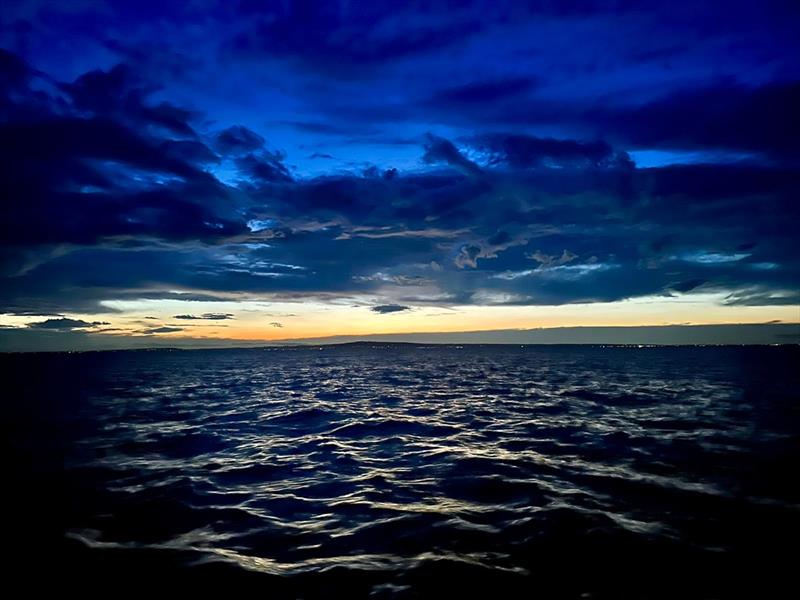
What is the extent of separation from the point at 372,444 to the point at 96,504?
1044 cm

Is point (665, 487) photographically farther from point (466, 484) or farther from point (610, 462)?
point (466, 484)

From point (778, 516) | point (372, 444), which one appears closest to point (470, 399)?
point (372, 444)

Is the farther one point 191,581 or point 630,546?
point 630,546

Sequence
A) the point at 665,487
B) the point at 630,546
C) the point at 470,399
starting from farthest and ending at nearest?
the point at 470,399, the point at 665,487, the point at 630,546

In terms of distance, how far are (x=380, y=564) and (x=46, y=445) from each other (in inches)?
822

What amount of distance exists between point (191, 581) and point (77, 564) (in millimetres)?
2655

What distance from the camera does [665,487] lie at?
43.7 ft

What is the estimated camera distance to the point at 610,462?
15984mm

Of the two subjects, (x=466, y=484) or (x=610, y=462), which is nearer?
(x=466, y=484)

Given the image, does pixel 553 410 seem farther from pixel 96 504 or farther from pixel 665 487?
pixel 96 504

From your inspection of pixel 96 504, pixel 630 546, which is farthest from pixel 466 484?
pixel 96 504

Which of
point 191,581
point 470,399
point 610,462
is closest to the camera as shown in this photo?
point 191,581

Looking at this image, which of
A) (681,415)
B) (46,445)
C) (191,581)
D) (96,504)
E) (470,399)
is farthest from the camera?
(470,399)

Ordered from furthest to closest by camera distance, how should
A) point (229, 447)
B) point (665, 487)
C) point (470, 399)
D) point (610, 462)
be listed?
point (470, 399), point (229, 447), point (610, 462), point (665, 487)
